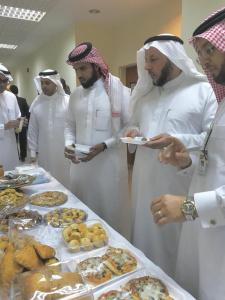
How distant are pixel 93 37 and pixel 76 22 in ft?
1.37

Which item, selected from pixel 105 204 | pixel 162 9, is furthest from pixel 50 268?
pixel 162 9

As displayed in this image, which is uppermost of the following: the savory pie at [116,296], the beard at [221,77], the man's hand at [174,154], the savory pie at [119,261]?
the beard at [221,77]

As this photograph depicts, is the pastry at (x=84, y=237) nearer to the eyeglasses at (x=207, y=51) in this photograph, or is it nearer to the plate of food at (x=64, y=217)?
the plate of food at (x=64, y=217)

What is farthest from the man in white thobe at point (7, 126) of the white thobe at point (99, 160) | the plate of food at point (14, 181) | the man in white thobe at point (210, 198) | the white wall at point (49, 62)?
the white wall at point (49, 62)

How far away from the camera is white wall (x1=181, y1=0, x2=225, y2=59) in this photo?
246 centimetres

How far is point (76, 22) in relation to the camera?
18.1 feet

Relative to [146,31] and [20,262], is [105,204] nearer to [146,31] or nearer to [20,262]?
[20,262]

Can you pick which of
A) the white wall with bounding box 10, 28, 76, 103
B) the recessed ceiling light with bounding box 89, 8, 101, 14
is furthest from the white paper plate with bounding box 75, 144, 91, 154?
the white wall with bounding box 10, 28, 76, 103

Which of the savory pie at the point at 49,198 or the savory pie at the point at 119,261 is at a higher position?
the savory pie at the point at 119,261

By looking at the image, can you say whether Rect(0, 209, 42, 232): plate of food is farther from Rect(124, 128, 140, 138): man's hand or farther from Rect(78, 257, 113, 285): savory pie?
Rect(124, 128, 140, 138): man's hand

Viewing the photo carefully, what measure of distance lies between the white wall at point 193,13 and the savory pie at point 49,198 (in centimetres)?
166

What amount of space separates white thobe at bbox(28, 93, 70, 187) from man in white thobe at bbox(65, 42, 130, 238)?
2.88 feet

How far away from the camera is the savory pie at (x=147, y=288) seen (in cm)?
86

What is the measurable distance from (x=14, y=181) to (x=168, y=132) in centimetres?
102
